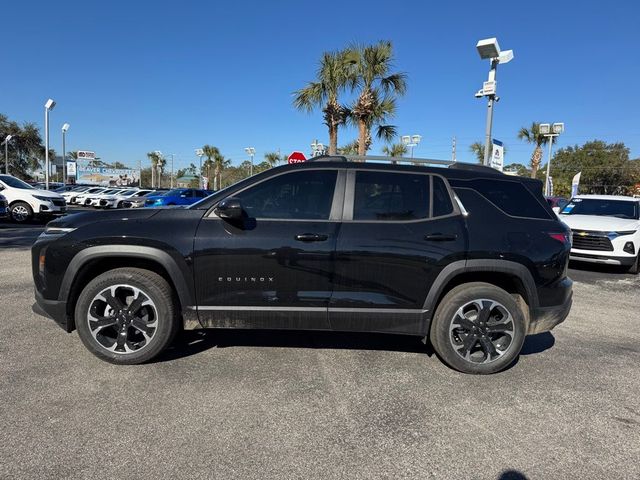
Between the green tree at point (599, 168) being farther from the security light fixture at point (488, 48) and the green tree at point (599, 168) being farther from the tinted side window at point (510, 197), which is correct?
the tinted side window at point (510, 197)

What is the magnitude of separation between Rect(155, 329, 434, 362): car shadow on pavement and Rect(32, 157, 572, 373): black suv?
58 centimetres

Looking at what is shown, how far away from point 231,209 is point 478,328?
235 centimetres

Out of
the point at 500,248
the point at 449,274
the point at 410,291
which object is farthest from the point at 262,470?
the point at 500,248

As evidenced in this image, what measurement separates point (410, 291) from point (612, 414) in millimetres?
1721

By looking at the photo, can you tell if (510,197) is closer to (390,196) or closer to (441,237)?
(441,237)

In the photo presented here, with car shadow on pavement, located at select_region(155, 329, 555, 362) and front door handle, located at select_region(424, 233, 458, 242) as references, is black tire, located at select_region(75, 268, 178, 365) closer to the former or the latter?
car shadow on pavement, located at select_region(155, 329, 555, 362)

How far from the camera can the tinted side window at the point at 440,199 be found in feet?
12.5

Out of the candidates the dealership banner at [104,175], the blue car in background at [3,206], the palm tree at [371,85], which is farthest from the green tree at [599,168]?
the blue car in background at [3,206]

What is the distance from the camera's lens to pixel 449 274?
370cm

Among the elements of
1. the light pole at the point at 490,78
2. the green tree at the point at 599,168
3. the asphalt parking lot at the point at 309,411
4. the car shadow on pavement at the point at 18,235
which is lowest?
the asphalt parking lot at the point at 309,411

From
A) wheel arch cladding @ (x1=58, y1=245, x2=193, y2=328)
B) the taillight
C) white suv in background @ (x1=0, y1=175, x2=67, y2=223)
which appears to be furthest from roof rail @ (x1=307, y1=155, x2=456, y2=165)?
white suv in background @ (x1=0, y1=175, x2=67, y2=223)

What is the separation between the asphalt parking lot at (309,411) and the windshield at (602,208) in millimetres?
7029

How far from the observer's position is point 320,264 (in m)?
3.61

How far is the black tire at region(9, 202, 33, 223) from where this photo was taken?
599 inches
